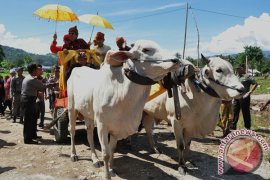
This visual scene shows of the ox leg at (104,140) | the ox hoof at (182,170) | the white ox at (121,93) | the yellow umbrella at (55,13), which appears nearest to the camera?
the white ox at (121,93)

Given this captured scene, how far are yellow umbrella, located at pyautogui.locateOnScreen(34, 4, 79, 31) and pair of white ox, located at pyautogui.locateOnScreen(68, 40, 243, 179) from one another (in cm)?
225

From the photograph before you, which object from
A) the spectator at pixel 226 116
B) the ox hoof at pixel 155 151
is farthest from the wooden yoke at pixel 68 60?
the spectator at pixel 226 116

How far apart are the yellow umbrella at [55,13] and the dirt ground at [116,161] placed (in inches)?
123

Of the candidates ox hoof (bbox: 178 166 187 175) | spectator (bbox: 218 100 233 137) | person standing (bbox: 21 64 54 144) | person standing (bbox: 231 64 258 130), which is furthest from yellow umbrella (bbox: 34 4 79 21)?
person standing (bbox: 231 64 258 130)

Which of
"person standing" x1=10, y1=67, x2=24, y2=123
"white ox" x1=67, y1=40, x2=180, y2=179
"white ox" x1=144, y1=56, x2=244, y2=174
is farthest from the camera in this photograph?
"person standing" x1=10, y1=67, x2=24, y2=123

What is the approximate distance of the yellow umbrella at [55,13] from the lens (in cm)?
862

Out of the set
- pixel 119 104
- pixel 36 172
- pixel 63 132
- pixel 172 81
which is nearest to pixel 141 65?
pixel 119 104

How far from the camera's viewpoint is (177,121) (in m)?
6.57

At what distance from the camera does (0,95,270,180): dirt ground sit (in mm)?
6359

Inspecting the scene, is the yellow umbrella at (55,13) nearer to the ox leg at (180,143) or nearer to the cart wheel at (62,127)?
the cart wheel at (62,127)

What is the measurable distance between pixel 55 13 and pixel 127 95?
442cm

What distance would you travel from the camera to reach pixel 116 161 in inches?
281

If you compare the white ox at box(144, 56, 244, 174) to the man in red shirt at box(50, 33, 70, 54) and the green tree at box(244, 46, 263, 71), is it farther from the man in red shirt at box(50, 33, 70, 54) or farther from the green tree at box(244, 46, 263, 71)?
the green tree at box(244, 46, 263, 71)

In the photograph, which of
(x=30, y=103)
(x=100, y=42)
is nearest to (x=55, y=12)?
(x=100, y=42)
